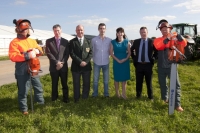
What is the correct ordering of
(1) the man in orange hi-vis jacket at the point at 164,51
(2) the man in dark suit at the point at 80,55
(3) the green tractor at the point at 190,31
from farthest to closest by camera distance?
(3) the green tractor at the point at 190,31 → (2) the man in dark suit at the point at 80,55 → (1) the man in orange hi-vis jacket at the point at 164,51

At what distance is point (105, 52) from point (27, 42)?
199 centimetres

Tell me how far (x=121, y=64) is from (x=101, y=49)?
26.6 inches

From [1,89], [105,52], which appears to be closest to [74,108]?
[105,52]

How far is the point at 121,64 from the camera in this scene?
540 cm

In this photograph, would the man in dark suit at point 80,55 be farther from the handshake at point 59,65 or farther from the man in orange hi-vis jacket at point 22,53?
the man in orange hi-vis jacket at point 22,53

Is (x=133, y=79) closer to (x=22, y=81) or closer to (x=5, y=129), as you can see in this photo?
(x=22, y=81)

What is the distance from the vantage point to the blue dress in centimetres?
527

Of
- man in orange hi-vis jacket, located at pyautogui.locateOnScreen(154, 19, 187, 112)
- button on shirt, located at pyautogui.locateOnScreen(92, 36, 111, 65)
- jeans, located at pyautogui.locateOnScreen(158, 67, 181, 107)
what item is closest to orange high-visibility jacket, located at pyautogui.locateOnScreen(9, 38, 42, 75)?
button on shirt, located at pyautogui.locateOnScreen(92, 36, 111, 65)

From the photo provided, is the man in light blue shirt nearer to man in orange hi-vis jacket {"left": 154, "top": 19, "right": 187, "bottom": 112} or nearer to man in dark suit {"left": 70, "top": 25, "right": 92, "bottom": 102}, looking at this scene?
man in dark suit {"left": 70, "top": 25, "right": 92, "bottom": 102}

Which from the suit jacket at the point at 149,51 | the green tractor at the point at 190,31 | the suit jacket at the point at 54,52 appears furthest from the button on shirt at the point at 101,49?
the green tractor at the point at 190,31

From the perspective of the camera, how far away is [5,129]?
3.80 m

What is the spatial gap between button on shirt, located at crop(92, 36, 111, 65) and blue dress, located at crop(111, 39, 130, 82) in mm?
188

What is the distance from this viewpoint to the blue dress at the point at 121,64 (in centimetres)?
527

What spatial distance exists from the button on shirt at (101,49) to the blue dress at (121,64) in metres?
0.19
